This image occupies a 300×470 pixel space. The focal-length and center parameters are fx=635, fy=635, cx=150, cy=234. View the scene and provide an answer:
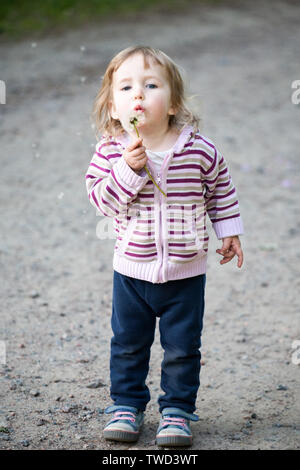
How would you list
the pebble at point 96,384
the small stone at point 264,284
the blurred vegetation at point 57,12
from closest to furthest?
the pebble at point 96,384
the small stone at point 264,284
the blurred vegetation at point 57,12

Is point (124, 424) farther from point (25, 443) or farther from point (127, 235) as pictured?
point (127, 235)

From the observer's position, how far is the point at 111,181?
2.15m

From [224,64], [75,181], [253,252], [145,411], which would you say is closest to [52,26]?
[224,64]

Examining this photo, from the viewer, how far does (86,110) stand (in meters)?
6.76

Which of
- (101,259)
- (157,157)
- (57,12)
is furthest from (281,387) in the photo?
(57,12)

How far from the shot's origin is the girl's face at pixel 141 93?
85.6 inches

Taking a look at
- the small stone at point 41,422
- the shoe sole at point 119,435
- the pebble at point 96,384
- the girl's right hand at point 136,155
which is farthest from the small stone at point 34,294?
the girl's right hand at point 136,155

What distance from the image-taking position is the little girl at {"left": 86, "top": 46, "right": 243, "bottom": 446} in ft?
7.19

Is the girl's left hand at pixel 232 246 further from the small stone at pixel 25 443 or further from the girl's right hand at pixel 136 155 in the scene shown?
the small stone at pixel 25 443

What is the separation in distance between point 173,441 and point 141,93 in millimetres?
1243

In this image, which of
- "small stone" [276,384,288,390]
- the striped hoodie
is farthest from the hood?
"small stone" [276,384,288,390]

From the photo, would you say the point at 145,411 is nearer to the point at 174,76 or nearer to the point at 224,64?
the point at 174,76

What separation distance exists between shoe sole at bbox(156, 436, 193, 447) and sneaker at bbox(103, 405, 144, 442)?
0.11m

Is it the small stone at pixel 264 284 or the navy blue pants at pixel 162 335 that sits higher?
the small stone at pixel 264 284
